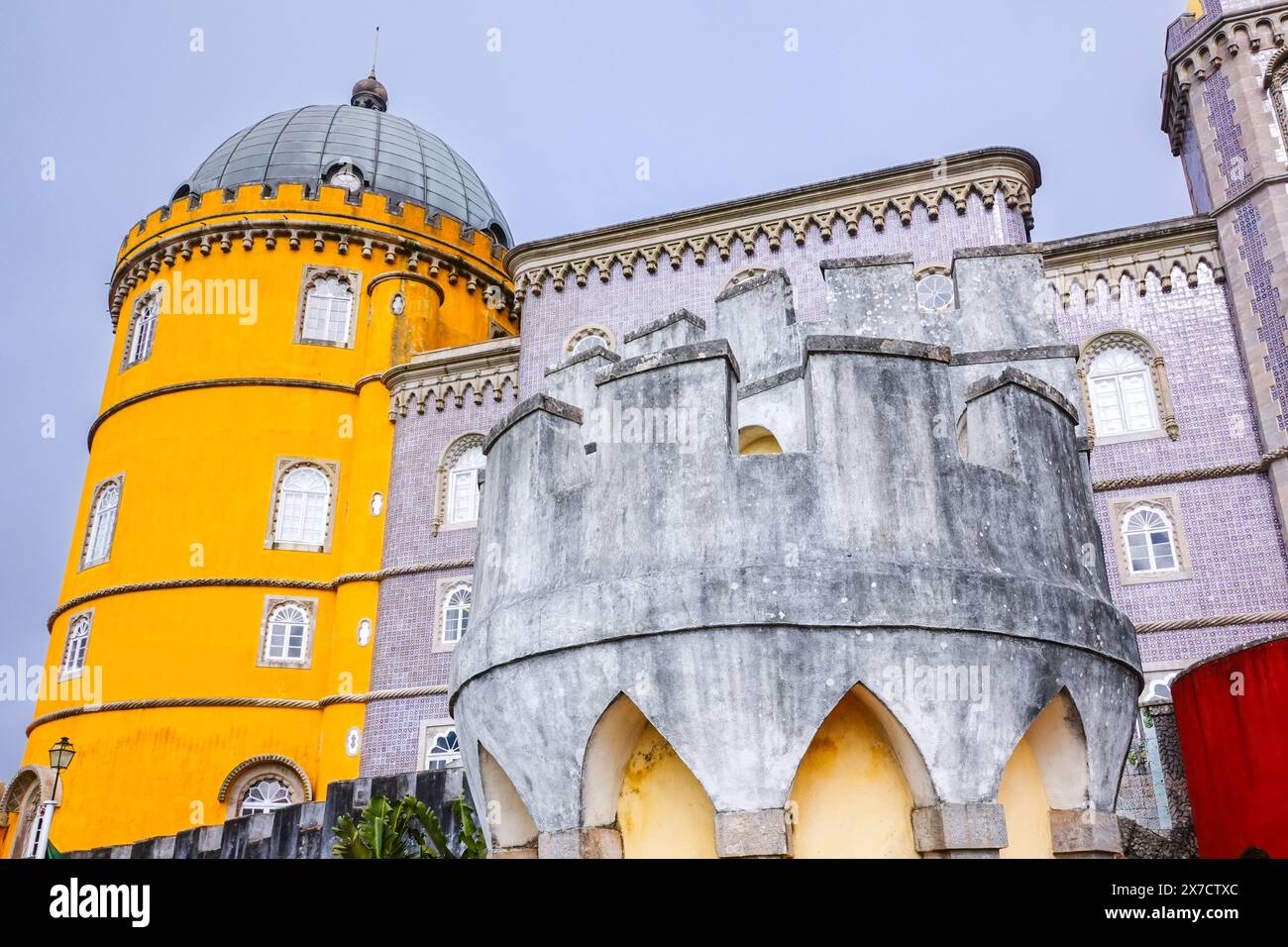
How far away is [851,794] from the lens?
4.97 meters

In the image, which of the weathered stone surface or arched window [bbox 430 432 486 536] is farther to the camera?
arched window [bbox 430 432 486 536]

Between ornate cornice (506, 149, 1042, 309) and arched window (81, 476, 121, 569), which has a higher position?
ornate cornice (506, 149, 1042, 309)

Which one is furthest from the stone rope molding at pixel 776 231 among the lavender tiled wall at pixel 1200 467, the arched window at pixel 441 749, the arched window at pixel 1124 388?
the arched window at pixel 441 749

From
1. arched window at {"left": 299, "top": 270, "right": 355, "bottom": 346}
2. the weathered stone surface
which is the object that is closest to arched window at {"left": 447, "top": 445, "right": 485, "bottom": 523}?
arched window at {"left": 299, "top": 270, "right": 355, "bottom": 346}

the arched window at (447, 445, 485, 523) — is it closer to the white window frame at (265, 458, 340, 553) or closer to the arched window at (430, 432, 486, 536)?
the arched window at (430, 432, 486, 536)

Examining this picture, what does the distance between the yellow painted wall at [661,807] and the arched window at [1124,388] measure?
43.5ft

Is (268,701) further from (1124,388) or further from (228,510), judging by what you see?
(1124,388)

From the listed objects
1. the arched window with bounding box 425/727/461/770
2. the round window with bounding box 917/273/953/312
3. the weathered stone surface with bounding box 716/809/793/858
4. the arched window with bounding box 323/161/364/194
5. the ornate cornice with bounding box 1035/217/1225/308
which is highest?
the arched window with bounding box 323/161/364/194

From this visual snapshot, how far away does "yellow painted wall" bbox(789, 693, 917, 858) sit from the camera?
4875 millimetres

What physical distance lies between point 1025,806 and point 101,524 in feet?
69.5

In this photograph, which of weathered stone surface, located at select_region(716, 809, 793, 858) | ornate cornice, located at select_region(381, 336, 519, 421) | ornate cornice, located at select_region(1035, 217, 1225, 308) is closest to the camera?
weathered stone surface, located at select_region(716, 809, 793, 858)

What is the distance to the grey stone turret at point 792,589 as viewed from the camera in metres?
4.57

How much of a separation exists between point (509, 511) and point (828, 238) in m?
14.5

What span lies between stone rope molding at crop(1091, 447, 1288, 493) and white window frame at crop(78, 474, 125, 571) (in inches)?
714
